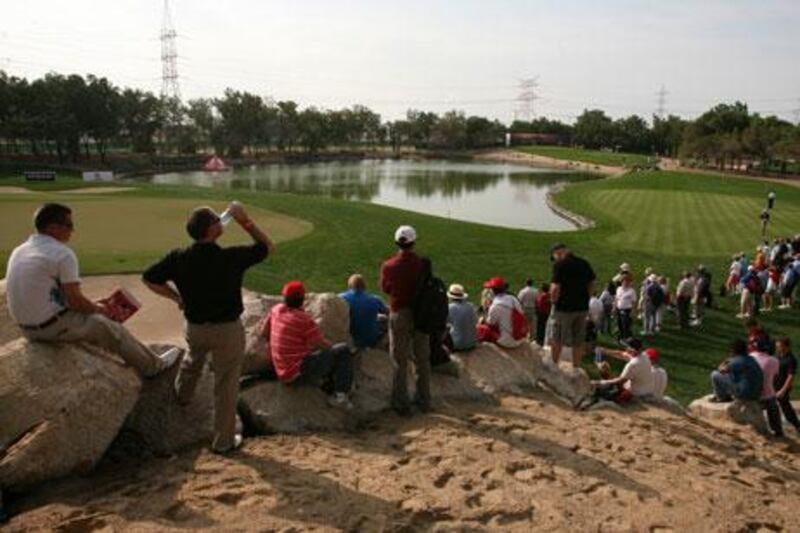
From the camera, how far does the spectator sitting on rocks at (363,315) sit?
918 centimetres

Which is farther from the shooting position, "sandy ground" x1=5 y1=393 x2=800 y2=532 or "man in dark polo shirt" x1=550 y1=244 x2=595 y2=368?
"man in dark polo shirt" x1=550 y1=244 x2=595 y2=368

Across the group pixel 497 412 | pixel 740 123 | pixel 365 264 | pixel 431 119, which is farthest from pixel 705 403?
pixel 431 119

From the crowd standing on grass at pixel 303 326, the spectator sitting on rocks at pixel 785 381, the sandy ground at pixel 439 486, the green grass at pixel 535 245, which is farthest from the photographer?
the green grass at pixel 535 245

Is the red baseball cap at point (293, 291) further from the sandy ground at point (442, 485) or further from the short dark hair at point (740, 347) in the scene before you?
the short dark hair at point (740, 347)

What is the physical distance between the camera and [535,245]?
1144 inches

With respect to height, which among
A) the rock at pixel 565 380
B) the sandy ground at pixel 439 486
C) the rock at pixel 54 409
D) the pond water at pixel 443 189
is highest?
the rock at pixel 54 409

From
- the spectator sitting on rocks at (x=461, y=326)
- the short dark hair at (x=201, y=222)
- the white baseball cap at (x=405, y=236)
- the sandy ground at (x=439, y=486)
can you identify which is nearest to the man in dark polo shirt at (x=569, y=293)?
the spectator sitting on rocks at (x=461, y=326)

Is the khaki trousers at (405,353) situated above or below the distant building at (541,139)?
below

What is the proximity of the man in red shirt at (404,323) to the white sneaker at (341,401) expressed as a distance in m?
0.72

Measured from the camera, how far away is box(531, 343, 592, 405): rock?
402 inches

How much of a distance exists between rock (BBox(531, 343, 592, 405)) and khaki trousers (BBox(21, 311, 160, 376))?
578 cm

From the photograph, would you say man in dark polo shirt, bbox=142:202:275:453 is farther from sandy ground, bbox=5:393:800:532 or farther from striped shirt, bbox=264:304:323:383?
striped shirt, bbox=264:304:323:383

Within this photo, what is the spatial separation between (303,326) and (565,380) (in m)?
4.52

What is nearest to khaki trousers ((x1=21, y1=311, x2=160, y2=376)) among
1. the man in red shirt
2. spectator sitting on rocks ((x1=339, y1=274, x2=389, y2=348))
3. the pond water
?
the man in red shirt
